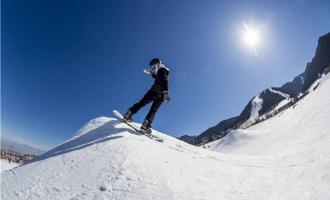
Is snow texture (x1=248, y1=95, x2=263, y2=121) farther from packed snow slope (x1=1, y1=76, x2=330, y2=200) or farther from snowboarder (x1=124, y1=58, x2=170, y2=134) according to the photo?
packed snow slope (x1=1, y1=76, x2=330, y2=200)

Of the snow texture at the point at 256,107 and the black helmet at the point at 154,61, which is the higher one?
the snow texture at the point at 256,107

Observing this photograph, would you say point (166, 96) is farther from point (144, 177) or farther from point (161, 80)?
point (144, 177)

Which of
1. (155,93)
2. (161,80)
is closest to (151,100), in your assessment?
(155,93)

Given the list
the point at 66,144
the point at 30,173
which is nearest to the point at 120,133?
the point at 66,144

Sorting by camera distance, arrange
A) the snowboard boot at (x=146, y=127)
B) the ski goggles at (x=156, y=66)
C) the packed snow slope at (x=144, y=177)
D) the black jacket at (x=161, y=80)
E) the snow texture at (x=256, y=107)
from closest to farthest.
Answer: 1. the packed snow slope at (x=144, y=177)
2. the snowboard boot at (x=146, y=127)
3. the black jacket at (x=161, y=80)
4. the ski goggles at (x=156, y=66)
5. the snow texture at (x=256, y=107)

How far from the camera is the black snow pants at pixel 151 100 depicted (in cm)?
905

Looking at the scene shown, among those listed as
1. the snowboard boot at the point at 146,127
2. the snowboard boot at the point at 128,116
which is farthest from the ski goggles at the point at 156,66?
the snowboard boot at the point at 146,127

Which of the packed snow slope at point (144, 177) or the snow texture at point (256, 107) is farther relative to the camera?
the snow texture at point (256, 107)

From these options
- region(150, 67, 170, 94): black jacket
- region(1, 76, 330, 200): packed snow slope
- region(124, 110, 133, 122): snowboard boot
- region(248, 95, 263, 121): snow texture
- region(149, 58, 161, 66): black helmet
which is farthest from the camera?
region(248, 95, 263, 121): snow texture

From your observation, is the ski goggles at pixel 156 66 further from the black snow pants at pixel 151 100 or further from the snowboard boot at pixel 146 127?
the snowboard boot at pixel 146 127

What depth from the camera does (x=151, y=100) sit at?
929 centimetres

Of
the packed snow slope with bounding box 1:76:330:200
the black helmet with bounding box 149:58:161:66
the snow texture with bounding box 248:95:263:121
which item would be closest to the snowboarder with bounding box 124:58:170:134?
the black helmet with bounding box 149:58:161:66

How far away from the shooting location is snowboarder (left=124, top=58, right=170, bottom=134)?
897cm

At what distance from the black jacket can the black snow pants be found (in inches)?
7.4
